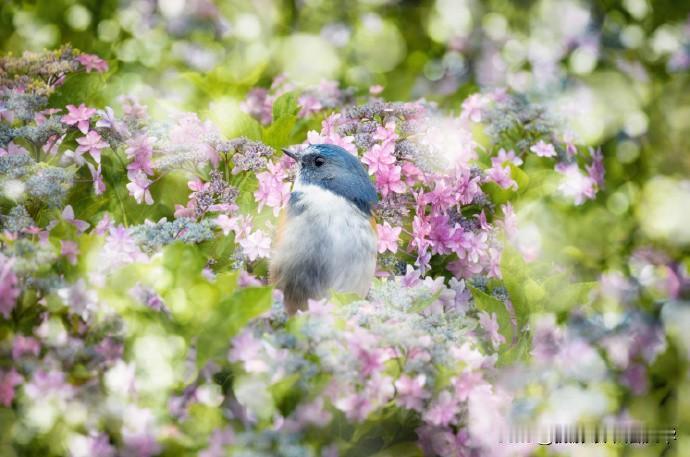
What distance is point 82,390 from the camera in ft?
5.67

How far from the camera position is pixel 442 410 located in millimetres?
1837

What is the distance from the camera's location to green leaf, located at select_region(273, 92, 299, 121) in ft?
10.2

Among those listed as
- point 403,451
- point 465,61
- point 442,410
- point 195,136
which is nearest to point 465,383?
point 442,410

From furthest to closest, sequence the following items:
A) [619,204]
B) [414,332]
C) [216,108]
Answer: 1. [619,204]
2. [216,108]
3. [414,332]

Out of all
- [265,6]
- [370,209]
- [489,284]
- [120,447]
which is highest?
[265,6]

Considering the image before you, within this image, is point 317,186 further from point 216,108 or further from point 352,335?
point 352,335

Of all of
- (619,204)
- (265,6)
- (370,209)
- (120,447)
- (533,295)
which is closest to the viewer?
(120,447)

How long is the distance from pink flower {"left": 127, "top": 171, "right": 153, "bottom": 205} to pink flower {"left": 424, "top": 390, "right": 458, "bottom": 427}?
121 centimetres

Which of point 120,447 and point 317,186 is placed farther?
point 317,186

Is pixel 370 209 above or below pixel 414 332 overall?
above

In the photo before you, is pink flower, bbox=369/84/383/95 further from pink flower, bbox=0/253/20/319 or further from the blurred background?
pink flower, bbox=0/253/20/319

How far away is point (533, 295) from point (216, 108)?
1.28 meters

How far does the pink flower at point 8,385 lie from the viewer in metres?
1.73

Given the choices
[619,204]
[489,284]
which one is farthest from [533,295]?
[619,204]
